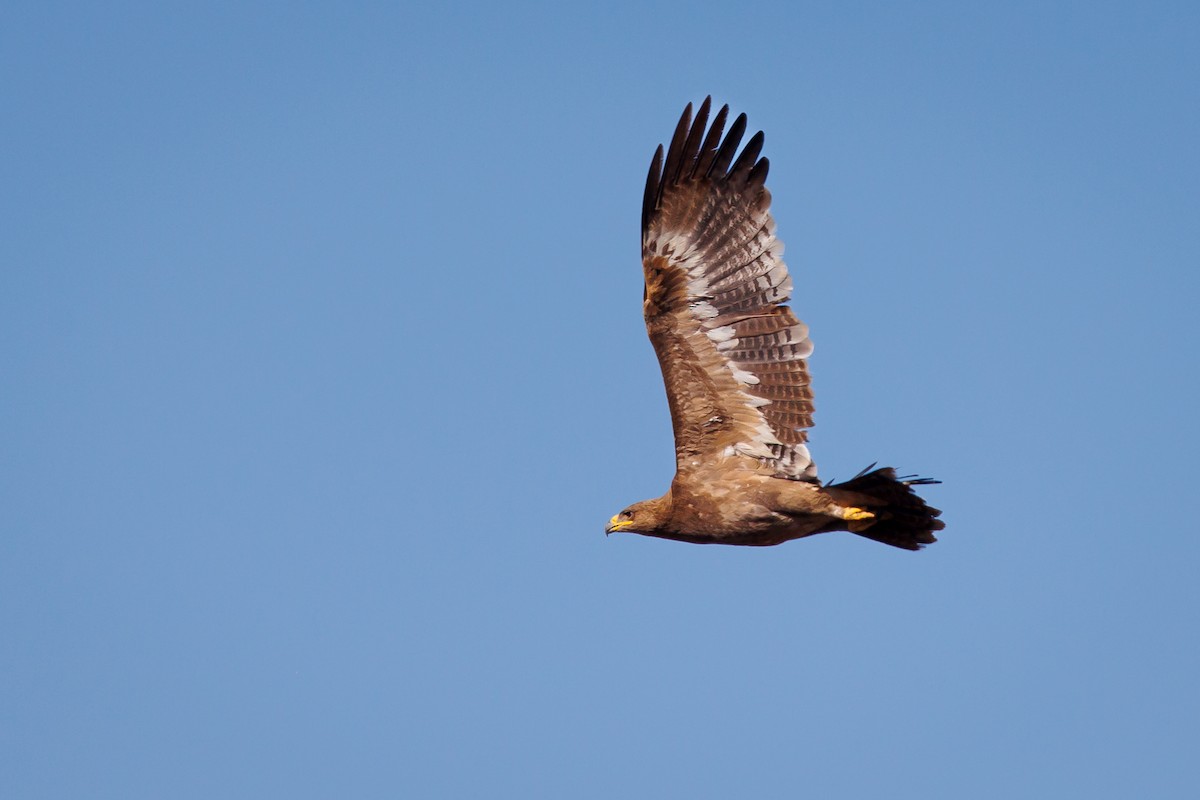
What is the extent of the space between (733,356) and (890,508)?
1.56 metres

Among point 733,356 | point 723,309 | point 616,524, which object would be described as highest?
point 723,309

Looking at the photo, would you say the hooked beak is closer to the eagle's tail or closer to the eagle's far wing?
the eagle's far wing

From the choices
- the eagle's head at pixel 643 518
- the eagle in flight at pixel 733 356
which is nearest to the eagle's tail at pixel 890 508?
the eagle in flight at pixel 733 356

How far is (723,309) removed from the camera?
924 cm

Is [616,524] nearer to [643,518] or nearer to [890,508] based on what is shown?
[643,518]

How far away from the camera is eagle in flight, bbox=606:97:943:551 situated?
9172 millimetres

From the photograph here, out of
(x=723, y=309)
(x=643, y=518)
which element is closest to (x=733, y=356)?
(x=723, y=309)

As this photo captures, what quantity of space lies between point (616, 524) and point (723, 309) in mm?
1791

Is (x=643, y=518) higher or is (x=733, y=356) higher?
(x=733, y=356)

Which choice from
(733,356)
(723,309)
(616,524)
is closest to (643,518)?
(616,524)

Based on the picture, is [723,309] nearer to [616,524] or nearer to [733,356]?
[733,356]

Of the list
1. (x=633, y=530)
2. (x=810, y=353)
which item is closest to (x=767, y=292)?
(x=810, y=353)

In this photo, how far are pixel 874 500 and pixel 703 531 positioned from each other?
1.23 meters

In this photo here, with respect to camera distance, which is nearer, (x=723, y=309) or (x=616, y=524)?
(x=723, y=309)
